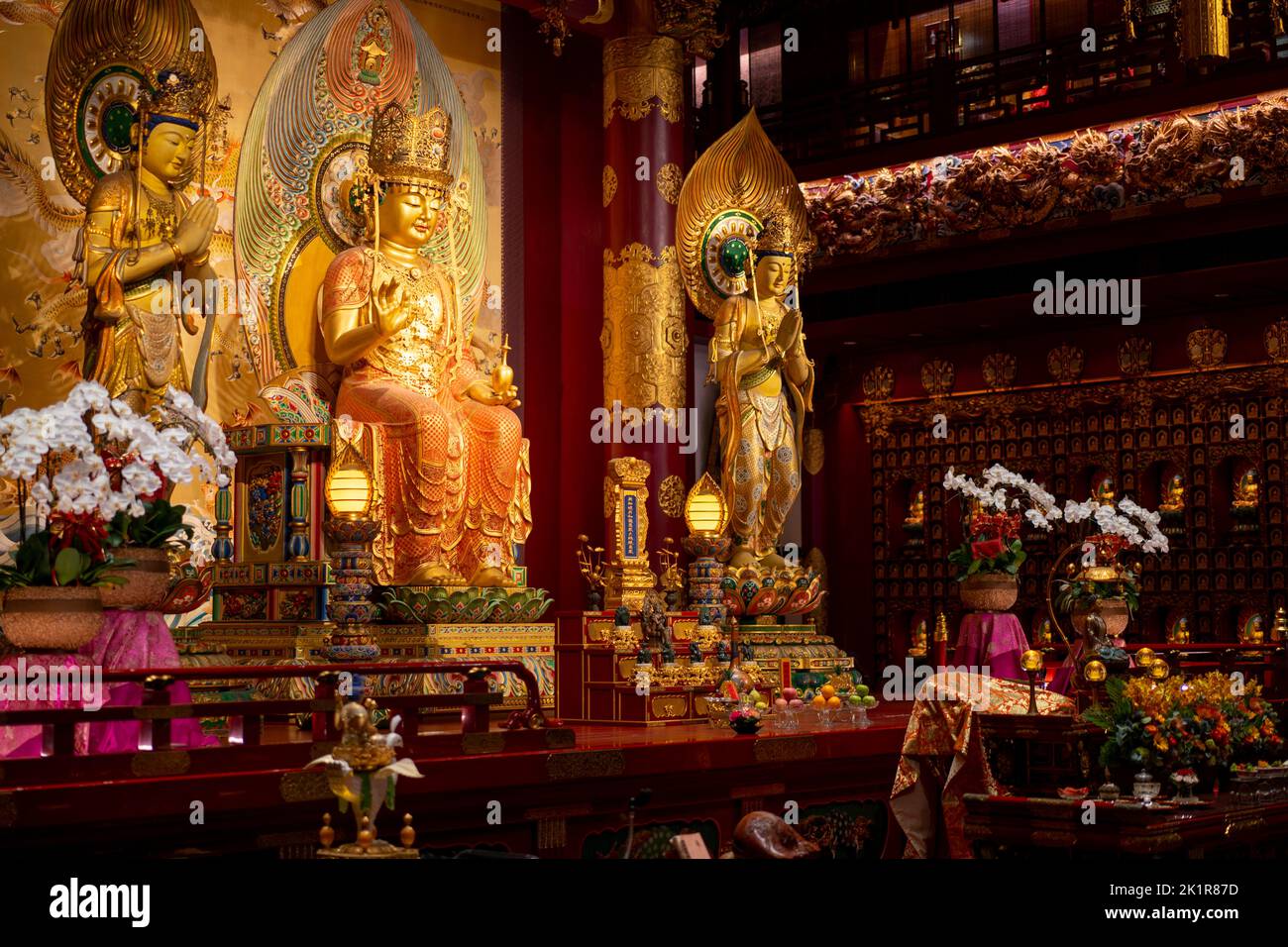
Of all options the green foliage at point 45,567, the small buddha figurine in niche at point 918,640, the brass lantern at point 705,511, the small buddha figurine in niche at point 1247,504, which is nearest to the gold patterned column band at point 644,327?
the brass lantern at point 705,511

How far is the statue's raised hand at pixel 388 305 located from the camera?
7.61 metres

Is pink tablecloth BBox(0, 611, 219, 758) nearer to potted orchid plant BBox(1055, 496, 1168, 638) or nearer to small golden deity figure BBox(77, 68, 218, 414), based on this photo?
small golden deity figure BBox(77, 68, 218, 414)

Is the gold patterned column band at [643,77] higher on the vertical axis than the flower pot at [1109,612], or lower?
higher

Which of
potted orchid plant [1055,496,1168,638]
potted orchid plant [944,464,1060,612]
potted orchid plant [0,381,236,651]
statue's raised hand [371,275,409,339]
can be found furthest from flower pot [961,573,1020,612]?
potted orchid plant [0,381,236,651]

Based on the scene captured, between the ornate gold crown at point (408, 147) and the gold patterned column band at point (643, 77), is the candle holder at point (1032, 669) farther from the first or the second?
the gold patterned column band at point (643, 77)

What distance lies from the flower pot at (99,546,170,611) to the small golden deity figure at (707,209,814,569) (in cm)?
412

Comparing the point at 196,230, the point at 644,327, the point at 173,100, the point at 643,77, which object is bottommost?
the point at 644,327

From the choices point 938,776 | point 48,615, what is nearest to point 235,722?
point 48,615

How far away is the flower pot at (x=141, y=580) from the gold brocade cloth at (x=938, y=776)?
199 cm

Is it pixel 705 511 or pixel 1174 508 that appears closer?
pixel 705 511

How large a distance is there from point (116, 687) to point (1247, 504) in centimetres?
674

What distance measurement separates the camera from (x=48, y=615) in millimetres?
4086

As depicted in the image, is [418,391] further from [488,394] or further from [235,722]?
[235,722]
